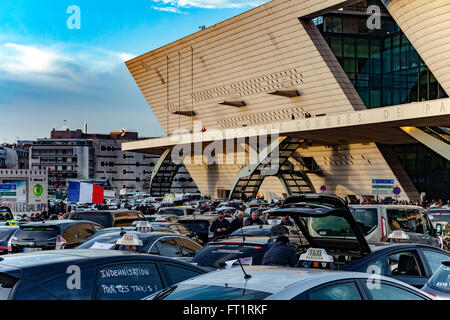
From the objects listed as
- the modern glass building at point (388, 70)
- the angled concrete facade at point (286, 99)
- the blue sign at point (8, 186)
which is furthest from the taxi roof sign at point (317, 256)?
the modern glass building at point (388, 70)

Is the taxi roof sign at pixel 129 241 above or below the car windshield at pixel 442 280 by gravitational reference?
above

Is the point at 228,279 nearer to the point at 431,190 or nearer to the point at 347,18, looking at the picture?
the point at 431,190

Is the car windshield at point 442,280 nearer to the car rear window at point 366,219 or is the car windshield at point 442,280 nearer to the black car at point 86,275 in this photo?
the black car at point 86,275

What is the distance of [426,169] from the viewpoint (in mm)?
52844

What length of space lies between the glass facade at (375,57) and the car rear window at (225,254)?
45.8 meters

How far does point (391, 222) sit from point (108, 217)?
8672 mm

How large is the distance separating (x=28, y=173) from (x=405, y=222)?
32.6m

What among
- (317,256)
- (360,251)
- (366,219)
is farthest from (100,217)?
(317,256)

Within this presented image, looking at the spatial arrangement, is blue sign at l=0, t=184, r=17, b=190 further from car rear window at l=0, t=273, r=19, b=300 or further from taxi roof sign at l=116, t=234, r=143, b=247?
car rear window at l=0, t=273, r=19, b=300

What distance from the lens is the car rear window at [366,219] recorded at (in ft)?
40.7

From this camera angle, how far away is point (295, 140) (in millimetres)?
54031

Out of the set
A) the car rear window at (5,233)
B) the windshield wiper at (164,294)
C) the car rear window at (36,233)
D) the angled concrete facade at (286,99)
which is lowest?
the car rear window at (5,233)

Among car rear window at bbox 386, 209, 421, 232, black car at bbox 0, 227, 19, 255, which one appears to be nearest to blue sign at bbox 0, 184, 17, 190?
black car at bbox 0, 227, 19, 255

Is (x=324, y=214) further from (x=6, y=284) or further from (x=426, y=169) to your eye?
(x=426, y=169)
